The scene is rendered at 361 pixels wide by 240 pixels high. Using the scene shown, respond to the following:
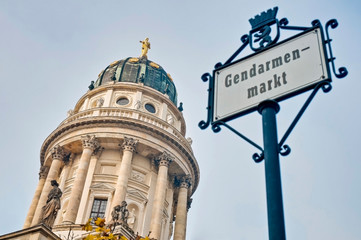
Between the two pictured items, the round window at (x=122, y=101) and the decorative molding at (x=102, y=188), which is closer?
the decorative molding at (x=102, y=188)

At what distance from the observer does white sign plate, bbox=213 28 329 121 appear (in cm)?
560

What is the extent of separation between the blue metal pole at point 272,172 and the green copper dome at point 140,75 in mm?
42550

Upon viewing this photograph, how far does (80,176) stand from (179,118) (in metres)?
14.2

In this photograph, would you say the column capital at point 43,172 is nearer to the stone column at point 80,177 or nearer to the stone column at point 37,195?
the stone column at point 37,195

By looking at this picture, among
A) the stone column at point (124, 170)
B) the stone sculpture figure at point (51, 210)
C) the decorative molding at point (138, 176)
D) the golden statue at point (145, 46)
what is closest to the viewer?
the stone sculpture figure at point (51, 210)

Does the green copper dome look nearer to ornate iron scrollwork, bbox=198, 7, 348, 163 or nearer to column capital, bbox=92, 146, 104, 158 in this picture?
column capital, bbox=92, 146, 104, 158

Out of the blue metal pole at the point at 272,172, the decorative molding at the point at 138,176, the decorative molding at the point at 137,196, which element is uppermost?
the decorative molding at the point at 138,176

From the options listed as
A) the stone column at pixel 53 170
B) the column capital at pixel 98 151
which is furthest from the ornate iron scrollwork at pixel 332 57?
the stone column at pixel 53 170

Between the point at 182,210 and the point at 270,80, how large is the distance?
3797cm

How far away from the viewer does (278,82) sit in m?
5.76

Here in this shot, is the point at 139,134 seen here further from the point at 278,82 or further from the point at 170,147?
the point at 278,82

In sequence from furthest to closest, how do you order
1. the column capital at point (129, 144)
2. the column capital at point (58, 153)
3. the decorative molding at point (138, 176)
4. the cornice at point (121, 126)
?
the column capital at point (58, 153) → the cornice at point (121, 126) → the decorative molding at point (138, 176) → the column capital at point (129, 144)

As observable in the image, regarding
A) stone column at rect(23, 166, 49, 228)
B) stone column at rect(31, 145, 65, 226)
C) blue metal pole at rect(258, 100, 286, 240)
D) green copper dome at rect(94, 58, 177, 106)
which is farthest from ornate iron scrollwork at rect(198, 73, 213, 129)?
green copper dome at rect(94, 58, 177, 106)

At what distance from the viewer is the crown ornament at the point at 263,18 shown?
251 inches
